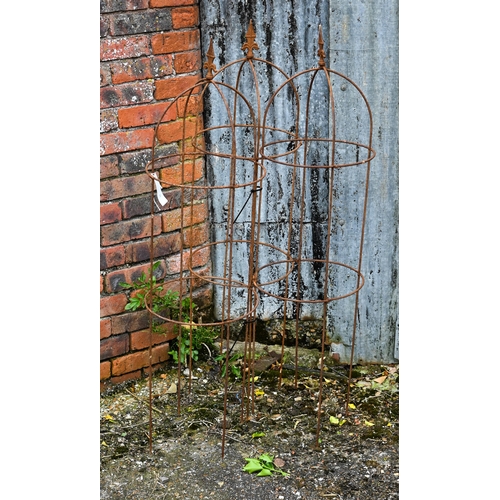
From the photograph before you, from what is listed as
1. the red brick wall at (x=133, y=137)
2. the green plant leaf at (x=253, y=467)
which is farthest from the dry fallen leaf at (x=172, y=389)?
the green plant leaf at (x=253, y=467)

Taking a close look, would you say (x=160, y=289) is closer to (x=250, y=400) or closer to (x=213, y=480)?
(x=250, y=400)

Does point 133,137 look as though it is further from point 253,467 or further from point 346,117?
point 253,467

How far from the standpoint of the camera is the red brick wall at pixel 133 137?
12.2 ft

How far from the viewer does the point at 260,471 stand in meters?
3.34

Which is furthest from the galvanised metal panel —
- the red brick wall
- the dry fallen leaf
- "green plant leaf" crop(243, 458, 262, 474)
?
"green plant leaf" crop(243, 458, 262, 474)

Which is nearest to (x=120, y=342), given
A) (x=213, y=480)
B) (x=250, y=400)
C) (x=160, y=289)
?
(x=160, y=289)

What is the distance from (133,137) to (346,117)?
990 millimetres

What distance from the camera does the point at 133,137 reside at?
382 cm

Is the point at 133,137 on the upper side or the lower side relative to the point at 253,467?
upper

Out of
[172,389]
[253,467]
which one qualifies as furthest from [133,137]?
[253,467]

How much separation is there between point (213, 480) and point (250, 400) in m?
0.64

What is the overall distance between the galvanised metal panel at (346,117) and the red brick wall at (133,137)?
7.6 inches

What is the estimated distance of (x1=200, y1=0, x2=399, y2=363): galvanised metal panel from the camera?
12.2 feet

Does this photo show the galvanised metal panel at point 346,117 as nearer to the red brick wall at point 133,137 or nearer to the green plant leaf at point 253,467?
the red brick wall at point 133,137
